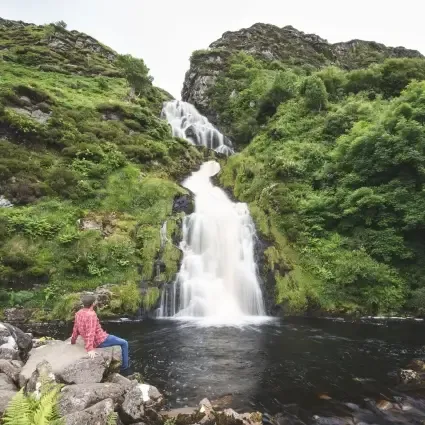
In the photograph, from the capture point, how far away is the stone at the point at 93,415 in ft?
17.9

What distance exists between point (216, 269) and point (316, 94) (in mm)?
21664

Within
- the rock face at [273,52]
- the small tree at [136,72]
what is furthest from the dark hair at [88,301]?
the small tree at [136,72]

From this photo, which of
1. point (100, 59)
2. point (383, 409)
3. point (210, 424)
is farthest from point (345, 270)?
point (100, 59)

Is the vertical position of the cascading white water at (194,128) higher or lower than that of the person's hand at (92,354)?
higher

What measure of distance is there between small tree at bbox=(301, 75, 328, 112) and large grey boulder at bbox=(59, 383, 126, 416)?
32187 millimetres

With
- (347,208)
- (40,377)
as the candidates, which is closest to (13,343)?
(40,377)

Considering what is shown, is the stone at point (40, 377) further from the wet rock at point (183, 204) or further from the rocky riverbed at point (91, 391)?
the wet rock at point (183, 204)

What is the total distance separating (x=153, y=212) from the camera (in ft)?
72.1

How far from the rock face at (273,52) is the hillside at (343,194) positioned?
1929 cm

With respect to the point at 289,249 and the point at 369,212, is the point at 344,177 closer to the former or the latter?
the point at 369,212

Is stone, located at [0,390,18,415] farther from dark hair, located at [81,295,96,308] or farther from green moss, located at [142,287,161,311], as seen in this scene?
green moss, located at [142,287,161,311]

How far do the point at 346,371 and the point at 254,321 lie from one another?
6685 mm

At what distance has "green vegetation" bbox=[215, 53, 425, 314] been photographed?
59.0ft

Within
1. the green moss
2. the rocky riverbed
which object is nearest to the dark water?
the rocky riverbed
